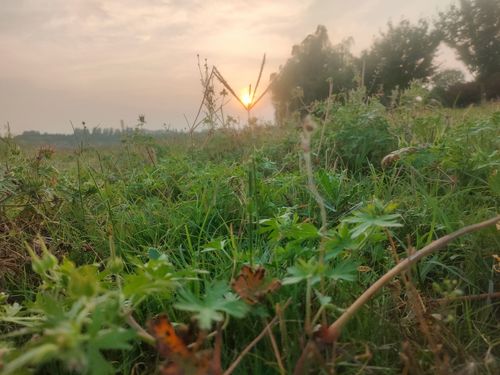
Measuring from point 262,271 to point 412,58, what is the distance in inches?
1396

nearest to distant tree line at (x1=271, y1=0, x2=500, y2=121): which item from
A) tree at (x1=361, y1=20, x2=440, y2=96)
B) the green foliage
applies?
tree at (x1=361, y1=20, x2=440, y2=96)

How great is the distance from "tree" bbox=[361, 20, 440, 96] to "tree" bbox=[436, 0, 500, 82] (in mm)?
2013

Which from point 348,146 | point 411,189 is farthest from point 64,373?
point 348,146

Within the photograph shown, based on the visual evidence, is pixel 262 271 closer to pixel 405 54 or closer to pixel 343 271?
pixel 343 271

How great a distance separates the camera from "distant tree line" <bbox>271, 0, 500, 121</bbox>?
28.2 metres

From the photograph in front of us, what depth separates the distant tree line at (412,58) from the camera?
2816 cm

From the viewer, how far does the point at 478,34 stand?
2861 centimetres

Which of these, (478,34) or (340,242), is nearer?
(340,242)

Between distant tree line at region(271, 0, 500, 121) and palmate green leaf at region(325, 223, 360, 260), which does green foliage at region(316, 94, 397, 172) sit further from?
distant tree line at region(271, 0, 500, 121)

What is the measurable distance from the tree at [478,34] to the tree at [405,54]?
2.01 m

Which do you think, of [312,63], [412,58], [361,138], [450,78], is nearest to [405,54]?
[412,58]

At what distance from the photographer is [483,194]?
2049 millimetres

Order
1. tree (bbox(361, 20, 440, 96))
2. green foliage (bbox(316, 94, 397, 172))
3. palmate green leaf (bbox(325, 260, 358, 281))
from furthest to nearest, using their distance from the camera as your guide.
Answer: tree (bbox(361, 20, 440, 96)) < green foliage (bbox(316, 94, 397, 172)) < palmate green leaf (bbox(325, 260, 358, 281))

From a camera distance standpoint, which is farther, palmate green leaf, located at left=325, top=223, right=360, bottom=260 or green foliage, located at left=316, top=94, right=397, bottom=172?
green foliage, located at left=316, top=94, right=397, bottom=172
